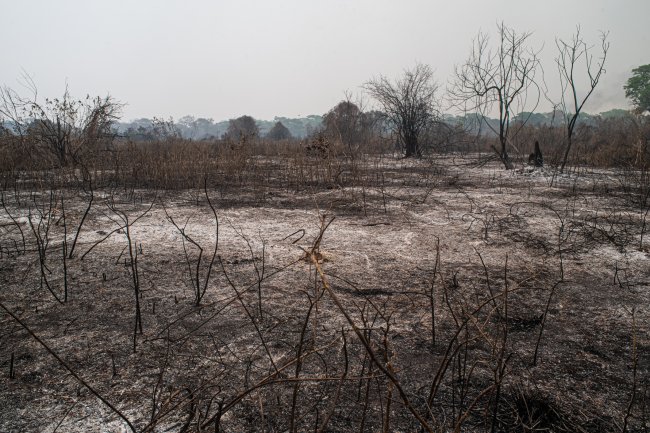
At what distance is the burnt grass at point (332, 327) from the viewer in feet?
4.49

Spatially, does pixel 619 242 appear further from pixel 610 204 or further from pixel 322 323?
pixel 322 323

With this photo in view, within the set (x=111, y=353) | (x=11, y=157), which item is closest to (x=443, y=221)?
(x=111, y=353)

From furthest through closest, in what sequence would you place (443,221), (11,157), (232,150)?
(232,150) → (11,157) → (443,221)

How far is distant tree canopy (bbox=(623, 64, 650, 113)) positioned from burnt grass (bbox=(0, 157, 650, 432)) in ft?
168

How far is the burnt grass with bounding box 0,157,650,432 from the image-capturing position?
1.37 meters

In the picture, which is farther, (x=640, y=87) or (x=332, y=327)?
(x=640, y=87)

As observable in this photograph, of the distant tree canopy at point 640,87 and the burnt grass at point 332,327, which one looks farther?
the distant tree canopy at point 640,87

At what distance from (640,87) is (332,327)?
58069mm

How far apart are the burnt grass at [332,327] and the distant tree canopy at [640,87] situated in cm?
5121

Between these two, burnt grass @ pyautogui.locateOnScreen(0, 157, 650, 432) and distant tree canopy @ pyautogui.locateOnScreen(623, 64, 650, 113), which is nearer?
burnt grass @ pyautogui.locateOnScreen(0, 157, 650, 432)

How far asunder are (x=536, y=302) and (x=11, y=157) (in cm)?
908

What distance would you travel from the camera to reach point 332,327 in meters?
2.07

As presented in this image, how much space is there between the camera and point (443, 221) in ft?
14.7

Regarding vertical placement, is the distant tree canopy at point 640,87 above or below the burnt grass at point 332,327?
above
